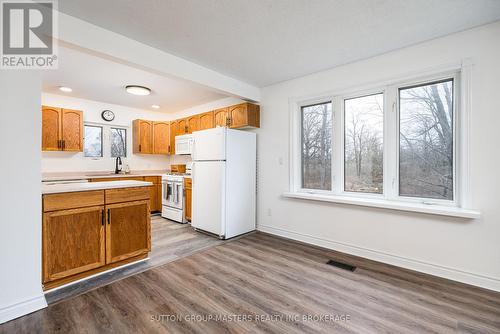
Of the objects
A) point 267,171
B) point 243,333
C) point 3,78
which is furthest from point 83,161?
point 243,333

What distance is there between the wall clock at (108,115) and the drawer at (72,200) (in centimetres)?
345

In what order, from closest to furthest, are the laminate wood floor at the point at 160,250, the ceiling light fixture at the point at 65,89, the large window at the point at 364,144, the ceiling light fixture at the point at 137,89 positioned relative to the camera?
the laminate wood floor at the point at 160,250 → the large window at the point at 364,144 → the ceiling light fixture at the point at 137,89 → the ceiling light fixture at the point at 65,89

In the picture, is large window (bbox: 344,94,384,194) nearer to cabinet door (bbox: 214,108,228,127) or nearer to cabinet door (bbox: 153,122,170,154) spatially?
cabinet door (bbox: 214,108,228,127)

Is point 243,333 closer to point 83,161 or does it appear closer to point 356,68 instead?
point 356,68

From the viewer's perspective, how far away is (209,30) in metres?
2.30

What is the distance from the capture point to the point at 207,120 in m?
4.66

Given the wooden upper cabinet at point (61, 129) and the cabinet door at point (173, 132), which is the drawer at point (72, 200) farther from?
the cabinet door at point (173, 132)

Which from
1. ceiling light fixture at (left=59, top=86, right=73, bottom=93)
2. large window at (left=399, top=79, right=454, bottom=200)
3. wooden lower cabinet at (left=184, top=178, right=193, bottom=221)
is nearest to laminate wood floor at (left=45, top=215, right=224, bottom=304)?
wooden lower cabinet at (left=184, top=178, right=193, bottom=221)

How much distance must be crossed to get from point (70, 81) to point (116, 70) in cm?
114

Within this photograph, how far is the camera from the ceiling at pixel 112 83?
3.01m

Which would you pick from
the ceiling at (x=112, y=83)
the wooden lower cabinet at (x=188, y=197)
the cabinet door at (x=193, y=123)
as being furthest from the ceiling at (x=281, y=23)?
the wooden lower cabinet at (x=188, y=197)

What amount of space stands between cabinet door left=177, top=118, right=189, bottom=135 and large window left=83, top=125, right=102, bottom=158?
5.67ft

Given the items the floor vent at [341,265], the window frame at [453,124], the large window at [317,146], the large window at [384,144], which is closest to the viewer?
the window frame at [453,124]

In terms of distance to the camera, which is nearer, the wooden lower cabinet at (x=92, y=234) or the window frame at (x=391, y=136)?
the wooden lower cabinet at (x=92, y=234)
